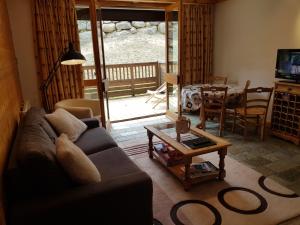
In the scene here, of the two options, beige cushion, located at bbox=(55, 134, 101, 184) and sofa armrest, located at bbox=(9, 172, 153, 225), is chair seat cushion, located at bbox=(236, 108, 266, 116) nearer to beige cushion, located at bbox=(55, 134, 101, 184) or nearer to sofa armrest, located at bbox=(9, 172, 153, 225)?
sofa armrest, located at bbox=(9, 172, 153, 225)

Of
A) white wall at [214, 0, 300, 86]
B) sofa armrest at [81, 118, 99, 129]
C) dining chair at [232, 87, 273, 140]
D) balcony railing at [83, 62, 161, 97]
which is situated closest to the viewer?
sofa armrest at [81, 118, 99, 129]

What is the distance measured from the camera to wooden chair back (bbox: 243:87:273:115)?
130 inches

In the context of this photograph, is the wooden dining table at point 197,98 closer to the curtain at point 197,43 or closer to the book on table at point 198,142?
the curtain at point 197,43

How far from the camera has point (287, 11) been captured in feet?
11.9

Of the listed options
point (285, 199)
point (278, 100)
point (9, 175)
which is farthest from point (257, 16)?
point (9, 175)

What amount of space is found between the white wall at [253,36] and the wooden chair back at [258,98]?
0.22m

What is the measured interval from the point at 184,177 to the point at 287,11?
315 cm

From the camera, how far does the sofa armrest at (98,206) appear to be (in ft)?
4.24

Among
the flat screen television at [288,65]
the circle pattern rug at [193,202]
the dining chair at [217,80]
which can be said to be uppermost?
the flat screen television at [288,65]

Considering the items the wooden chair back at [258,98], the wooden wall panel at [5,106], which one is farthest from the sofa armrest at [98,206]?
the wooden chair back at [258,98]

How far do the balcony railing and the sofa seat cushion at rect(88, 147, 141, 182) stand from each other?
4.84 m

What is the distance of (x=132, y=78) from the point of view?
7211 mm

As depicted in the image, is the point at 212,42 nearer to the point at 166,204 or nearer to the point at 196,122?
the point at 196,122

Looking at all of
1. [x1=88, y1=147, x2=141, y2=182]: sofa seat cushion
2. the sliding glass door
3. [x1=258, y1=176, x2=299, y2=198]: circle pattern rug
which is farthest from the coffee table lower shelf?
the sliding glass door
